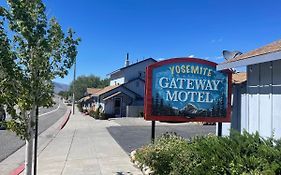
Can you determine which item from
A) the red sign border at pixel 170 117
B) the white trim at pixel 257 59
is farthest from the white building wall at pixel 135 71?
the white trim at pixel 257 59

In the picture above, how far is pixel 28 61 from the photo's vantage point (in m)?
8.12

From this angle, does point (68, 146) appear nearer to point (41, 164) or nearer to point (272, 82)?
point (41, 164)

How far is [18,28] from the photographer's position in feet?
26.1

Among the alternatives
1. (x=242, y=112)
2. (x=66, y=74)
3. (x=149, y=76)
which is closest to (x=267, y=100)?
(x=242, y=112)

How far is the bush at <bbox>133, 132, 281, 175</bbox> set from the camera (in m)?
5.92

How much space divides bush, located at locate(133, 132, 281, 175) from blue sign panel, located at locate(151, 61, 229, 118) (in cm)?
211

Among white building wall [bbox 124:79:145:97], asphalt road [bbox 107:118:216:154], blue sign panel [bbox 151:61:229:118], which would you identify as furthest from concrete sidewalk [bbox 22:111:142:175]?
white building wall [bbox 124:79:145:97]

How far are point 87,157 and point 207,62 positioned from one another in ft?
19.9

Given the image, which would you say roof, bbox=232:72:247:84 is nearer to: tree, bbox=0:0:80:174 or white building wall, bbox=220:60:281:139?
white building wall, bbox=220:60:281:139

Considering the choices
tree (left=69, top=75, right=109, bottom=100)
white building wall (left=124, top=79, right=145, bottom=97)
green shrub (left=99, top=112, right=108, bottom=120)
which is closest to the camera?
green shrub (left=99, top=112, right=108, bottom=120)

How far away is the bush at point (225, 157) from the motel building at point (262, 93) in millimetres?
1045

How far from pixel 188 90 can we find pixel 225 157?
A: 549cm

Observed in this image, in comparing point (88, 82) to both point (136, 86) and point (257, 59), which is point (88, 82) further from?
point (257, 59)

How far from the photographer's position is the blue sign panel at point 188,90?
473 inches
